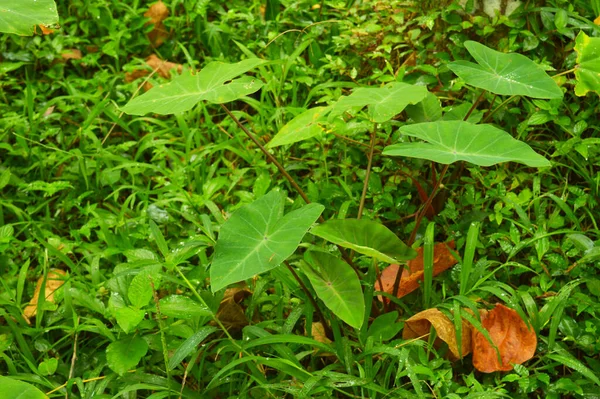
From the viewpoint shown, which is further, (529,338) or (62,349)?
(62,349)

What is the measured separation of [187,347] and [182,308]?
0.42ft

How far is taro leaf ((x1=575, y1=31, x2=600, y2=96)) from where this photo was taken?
2238mm

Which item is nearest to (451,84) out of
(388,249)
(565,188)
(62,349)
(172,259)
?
(565,188)

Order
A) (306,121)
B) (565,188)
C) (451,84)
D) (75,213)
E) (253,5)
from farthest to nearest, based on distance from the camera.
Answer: (253,5), (75,213), (451,84), (565,188), (306,121)

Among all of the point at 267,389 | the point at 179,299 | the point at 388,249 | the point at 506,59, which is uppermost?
the point at 506,59

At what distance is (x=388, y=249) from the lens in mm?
2170

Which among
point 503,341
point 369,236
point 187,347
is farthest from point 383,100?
point 187,347

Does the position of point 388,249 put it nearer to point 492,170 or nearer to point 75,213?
point 492,170

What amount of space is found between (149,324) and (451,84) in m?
1.46

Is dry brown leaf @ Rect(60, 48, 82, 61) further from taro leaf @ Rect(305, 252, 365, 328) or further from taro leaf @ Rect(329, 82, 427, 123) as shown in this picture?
taro leaf @ Rect(305, 252, 365, 328)

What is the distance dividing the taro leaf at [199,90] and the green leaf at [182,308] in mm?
574

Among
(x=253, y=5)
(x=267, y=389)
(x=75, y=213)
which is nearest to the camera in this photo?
(x=267, y=389)

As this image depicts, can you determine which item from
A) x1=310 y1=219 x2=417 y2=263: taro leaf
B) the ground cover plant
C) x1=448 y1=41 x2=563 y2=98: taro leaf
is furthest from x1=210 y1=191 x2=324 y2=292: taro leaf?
x1=448 y1=41 x2=563 y2=98: taro leaf

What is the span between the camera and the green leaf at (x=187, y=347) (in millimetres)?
2031
